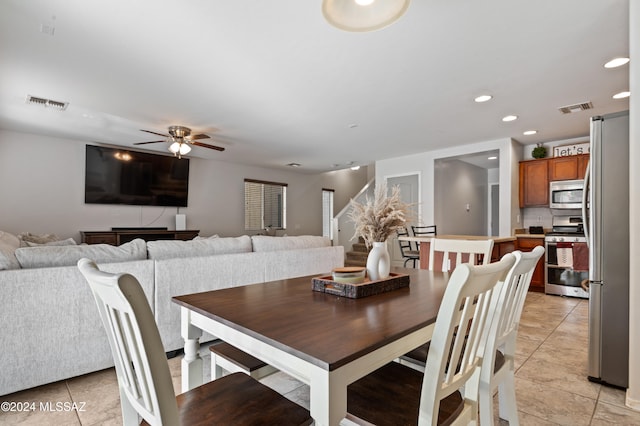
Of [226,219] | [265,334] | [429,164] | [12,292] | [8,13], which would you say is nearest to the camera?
[265,334]

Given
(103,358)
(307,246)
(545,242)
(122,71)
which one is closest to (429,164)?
(545,242)

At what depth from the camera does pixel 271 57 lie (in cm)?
274

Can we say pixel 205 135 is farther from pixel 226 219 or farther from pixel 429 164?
pixel 429 164

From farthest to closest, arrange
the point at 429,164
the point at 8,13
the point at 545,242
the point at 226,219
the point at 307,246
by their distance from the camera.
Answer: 1. the point at 226,219
2. the point at 429,164
3. the point at 545,242
4. the point at 307,246
5. the point at 8,13

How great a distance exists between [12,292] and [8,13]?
1848 millimetres

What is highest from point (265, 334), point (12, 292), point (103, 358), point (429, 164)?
point (429, 164)

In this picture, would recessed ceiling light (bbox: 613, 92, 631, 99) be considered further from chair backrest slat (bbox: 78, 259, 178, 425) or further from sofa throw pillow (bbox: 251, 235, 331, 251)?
chair backrest slat (bbox: 78, 259, 178, 425)

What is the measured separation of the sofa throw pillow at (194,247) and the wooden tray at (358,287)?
153 cm

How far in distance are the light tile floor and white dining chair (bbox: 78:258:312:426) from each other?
3.23 feet

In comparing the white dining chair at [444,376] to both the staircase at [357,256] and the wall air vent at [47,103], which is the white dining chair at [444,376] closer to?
the wall air vent at [47,103]

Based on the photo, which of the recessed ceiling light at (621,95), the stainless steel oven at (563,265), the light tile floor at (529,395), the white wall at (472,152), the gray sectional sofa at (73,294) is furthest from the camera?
the white wall at (472,152)

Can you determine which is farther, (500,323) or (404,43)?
(404,43)

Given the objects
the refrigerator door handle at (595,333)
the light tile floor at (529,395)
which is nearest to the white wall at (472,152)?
the light tile floor at (529,395)

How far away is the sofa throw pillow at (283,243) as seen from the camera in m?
3.09
